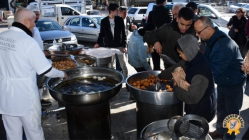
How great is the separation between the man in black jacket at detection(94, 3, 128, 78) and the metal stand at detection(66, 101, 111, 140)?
2428 mm

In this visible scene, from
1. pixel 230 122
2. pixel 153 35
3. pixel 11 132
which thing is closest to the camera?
pixel 230 122

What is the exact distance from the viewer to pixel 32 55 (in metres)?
2.83

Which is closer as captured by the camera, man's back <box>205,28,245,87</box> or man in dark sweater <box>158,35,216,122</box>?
man in dark sweater <box>158,35,216,122</box>

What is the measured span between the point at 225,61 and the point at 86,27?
1076 centimetres

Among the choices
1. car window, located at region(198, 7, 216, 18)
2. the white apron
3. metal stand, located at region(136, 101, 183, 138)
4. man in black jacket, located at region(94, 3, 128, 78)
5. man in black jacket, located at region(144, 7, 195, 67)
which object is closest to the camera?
the white apron

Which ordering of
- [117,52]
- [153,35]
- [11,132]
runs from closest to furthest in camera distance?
1. [11,132]
2. [153,35]
3. [117,52]

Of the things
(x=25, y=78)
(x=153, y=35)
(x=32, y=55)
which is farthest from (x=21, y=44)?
(x=153, y=35)

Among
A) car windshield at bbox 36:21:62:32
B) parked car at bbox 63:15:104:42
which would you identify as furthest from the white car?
car windshield at bbox 36:21:62:32

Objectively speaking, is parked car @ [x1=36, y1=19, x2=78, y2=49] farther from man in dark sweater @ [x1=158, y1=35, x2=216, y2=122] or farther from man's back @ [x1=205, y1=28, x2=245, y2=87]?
man in dark sweater @ [x1=158, y1=35, x2=216, y2=122]

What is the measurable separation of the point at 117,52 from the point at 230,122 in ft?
12.0

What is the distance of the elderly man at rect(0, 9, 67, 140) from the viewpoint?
9.22ft

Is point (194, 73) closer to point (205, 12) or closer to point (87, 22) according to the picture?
point (205, 12)

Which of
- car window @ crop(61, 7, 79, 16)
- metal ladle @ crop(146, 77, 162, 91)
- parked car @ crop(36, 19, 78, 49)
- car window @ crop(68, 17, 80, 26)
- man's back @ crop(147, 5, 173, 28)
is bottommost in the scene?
metal ladle @ crop(146, 77, 162, 91)

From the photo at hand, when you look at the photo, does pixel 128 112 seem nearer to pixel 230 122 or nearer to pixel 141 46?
pixel 141 46
